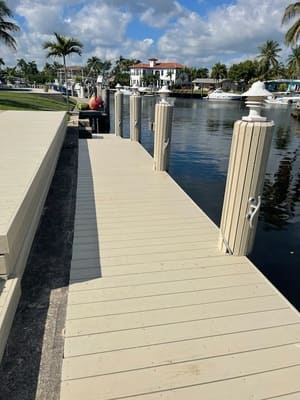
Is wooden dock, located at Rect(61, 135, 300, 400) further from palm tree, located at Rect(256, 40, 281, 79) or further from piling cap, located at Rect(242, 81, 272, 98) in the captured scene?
palm tree, located at Rect(256, 40, 281, 79)

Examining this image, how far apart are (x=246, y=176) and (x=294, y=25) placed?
83.7ft

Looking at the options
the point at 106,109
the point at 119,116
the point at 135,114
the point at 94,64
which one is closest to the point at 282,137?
the point at 106,109

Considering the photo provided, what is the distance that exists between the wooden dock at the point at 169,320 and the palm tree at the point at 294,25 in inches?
952

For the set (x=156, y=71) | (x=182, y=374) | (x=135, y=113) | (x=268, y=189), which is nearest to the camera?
(x=182, y=374)

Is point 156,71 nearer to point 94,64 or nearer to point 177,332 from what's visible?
point 94,64

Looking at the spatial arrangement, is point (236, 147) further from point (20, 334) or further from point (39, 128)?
point (39, 128)

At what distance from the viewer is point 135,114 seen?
8.85 metres

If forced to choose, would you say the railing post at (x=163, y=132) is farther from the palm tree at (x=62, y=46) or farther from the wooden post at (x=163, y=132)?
the palm tree at (x=62, y=46)

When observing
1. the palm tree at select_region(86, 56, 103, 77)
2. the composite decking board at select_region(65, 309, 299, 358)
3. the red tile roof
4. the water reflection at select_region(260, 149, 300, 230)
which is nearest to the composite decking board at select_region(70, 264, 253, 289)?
the composite decking board at select_region(65, 309, 299, 358)

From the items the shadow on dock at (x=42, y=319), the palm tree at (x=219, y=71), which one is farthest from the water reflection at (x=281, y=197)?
the palm tree at (x=219, y=71)

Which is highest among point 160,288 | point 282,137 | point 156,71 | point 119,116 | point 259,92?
point 156,71

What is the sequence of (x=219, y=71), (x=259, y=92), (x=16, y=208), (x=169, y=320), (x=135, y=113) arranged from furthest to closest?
(x=219, y=71)
(x=135, y=113)
(x=259, y=92)
(x=16, y=208)
(x=169, y=320)

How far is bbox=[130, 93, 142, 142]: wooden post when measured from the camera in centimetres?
863

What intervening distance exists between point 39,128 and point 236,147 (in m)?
5.01
